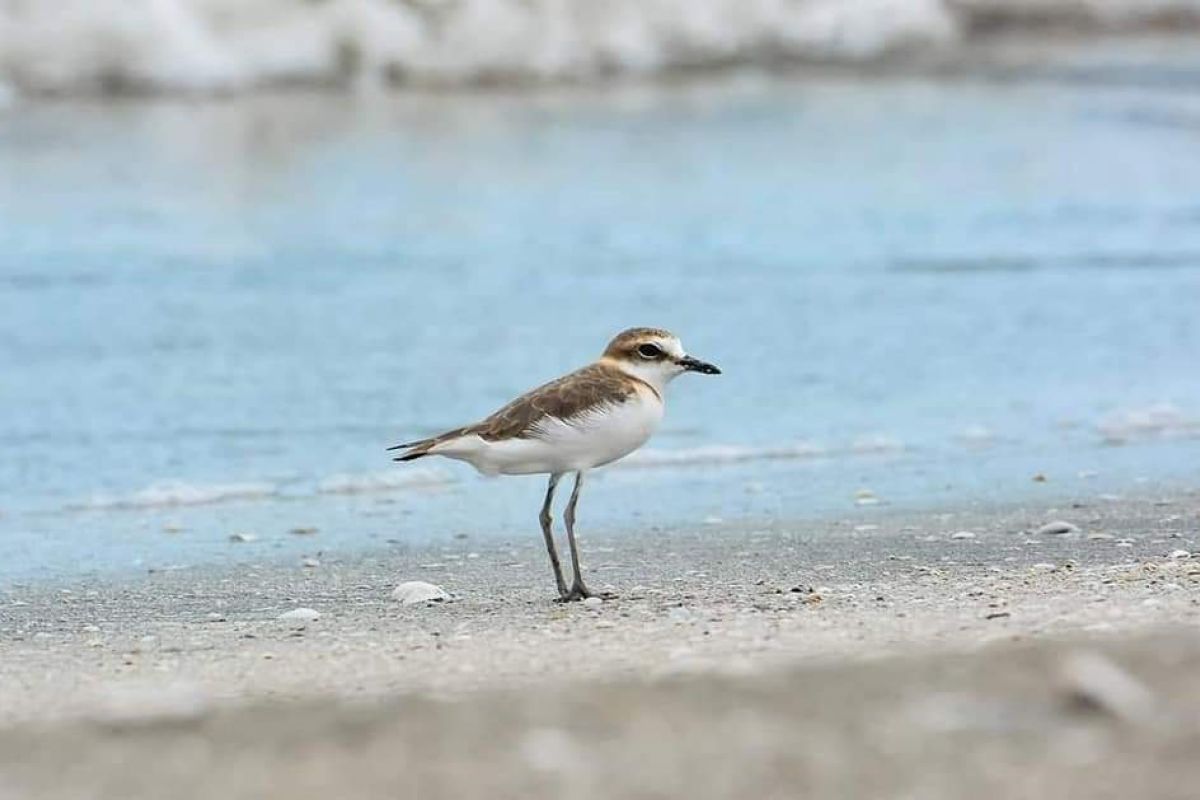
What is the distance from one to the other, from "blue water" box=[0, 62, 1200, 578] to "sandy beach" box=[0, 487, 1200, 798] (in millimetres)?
746

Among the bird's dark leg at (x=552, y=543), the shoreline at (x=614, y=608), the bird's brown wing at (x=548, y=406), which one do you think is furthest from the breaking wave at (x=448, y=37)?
the bird's brown wing at (x=548, y=406)

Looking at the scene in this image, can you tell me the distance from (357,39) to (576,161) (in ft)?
19.7

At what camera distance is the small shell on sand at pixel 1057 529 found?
7.48m

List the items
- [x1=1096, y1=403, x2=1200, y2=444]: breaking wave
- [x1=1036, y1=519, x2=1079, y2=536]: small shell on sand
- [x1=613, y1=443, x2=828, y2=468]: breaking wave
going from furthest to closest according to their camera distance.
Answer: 1. [x1=1096, y1=403, x2=1200, y2=444]: breaking wave
2. [x1=613, y1=443, x2=828, y2=468]: breaking wave
3. [x1=1036, y1=519, x2=1079, y2=536]: small shell on sand

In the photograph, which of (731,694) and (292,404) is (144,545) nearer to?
(292,404)

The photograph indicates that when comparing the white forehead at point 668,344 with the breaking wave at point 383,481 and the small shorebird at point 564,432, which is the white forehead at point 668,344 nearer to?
the small shorebird at point 564,432

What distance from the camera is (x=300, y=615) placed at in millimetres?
6344

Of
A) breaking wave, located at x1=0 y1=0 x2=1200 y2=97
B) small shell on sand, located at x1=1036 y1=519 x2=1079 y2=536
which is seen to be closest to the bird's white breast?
small shell on sand, located at x1=1036 y1=519 x2=1079 y2=536

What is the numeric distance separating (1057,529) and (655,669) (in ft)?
10.0

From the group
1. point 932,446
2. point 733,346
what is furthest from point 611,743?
point 733,346

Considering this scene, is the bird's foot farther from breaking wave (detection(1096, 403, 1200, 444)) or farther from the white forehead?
breaking wave (detection(1096, 403, 1200, 444))

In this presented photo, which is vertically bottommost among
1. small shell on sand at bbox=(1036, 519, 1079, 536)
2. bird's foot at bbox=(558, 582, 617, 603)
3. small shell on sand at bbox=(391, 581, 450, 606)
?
small shell on sand at bbox=(1036, 519, 1079, 536)

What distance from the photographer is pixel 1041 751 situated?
12.5 feet

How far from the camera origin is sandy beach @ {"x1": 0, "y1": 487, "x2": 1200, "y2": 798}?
380 cm
